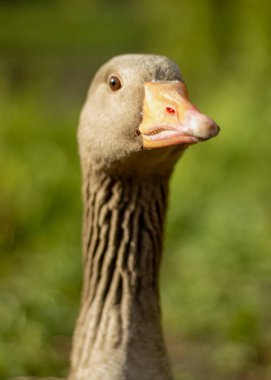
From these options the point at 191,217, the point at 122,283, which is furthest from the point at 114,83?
the point at 191,217

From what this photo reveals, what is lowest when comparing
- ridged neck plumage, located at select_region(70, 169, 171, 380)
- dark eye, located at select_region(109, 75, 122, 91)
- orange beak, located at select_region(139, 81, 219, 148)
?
ridged neck plumage, located at select_region(70, 169, 171, 380)

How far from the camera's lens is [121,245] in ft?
11.7

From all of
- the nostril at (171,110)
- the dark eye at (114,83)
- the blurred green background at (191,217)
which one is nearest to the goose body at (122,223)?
the dark eye at (114,83)

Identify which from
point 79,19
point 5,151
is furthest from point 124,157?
point 79,19

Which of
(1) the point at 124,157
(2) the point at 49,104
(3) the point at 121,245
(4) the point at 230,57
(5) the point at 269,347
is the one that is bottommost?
(5) the point at 269,347

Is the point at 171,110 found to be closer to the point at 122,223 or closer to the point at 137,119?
the point at 137,119

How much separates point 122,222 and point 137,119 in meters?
0.60

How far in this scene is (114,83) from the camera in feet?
10.7

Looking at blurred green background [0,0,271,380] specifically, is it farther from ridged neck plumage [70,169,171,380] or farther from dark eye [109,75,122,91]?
dark eye [109,75,122,91]

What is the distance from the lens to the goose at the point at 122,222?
314 centimetres

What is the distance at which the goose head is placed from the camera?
282 centimetres

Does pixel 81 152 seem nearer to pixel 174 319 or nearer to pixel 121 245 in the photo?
pixel 121 245

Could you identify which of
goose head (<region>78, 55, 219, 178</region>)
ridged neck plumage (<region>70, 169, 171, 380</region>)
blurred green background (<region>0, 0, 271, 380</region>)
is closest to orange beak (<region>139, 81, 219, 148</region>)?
goose head (<region>78, 55, 219, 178</region>)

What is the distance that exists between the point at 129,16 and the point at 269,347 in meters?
24.5
